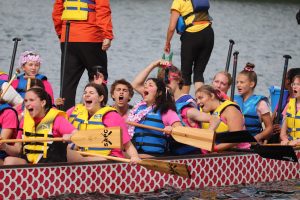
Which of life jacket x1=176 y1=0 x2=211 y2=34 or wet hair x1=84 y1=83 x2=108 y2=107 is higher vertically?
life jacket x1=176 y1=0 x2=211 y2=34

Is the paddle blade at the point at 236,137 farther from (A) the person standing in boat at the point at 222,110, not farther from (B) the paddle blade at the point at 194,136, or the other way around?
(B) the paddle blade at the point at 194,136

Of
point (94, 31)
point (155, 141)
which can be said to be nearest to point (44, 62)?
point (94, 31)

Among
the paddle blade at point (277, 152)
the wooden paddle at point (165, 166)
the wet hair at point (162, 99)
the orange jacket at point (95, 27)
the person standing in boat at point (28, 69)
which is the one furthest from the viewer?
the orange jacket at point (95, 27)

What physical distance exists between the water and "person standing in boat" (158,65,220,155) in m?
0.40

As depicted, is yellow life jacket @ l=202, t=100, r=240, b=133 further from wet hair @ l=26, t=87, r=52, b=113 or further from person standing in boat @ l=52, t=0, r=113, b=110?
wet hair @ l=26, t=87, r=52, b=113

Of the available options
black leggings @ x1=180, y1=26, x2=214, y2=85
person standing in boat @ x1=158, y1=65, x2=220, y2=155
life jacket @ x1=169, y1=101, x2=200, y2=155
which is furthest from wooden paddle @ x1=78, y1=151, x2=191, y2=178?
black leggings @ x1=180, y1=26, x2=214, y2=85

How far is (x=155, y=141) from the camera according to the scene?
973cm

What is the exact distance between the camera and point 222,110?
32.6ft

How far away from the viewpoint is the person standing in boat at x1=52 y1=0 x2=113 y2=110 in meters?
10.9

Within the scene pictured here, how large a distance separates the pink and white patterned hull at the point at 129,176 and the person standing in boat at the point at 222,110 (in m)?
0.23

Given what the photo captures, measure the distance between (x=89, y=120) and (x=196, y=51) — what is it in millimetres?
2749

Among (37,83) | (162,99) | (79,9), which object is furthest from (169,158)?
(79,9)

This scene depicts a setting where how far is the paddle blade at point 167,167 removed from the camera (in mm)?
8953

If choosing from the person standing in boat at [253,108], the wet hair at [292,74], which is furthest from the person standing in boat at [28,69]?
the wet hair at [292,74]
